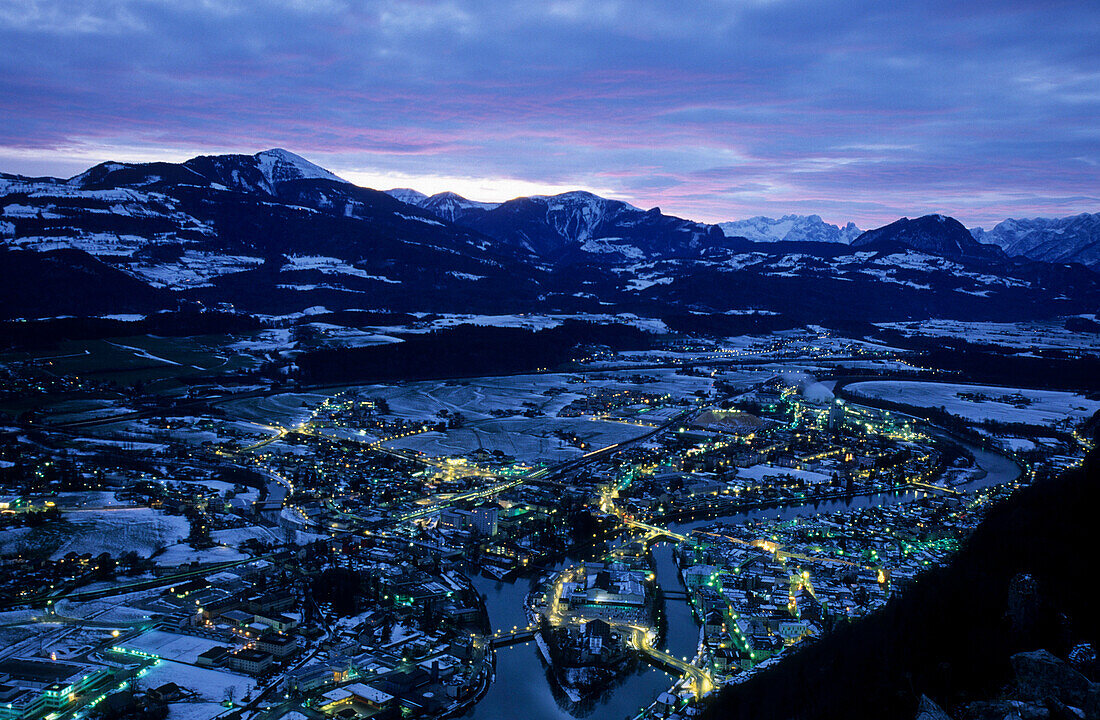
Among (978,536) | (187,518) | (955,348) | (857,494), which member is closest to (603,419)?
(857,494)

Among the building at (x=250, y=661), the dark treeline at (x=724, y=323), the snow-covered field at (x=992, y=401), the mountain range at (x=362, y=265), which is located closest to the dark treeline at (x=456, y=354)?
the dark treeline at (x=724, y=323)

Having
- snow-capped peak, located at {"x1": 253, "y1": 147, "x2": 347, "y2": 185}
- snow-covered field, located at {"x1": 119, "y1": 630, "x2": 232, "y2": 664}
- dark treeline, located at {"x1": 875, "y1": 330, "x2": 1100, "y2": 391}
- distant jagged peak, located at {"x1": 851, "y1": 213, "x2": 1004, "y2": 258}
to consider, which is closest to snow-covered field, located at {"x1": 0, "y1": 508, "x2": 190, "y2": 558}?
snow-covered field, located at {"x1": 119, "y1": 630, "x2": 232, "y2": 664}

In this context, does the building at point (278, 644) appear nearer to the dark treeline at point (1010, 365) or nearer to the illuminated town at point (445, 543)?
the illuminated town at point (445, 543)

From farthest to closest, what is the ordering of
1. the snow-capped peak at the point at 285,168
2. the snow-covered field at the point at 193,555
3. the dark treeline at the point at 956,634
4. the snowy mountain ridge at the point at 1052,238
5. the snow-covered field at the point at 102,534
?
the snowy mountain ridge at the point at 1052,238 < the snow-capped peak at the point at 285,168 < the snow-covered field at the point at 102,534 < the snow-covered field at the point at 193,555 < the dark treeline at the point at 956,634

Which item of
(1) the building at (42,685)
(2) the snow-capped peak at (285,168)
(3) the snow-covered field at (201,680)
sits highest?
(2) the snow-capped peak at (285,168)

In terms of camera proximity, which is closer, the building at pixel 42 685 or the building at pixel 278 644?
the building at pixel 42 685

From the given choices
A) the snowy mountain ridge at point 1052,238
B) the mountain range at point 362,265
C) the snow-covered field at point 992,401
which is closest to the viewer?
the snow-covered field at point 992,401

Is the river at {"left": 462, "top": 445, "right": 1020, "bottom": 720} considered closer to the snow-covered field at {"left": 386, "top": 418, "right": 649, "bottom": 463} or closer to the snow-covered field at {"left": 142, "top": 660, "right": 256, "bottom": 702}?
the snow-covered field at {"left": 142, "top": 660, "right": 256, "bottom": 702}
